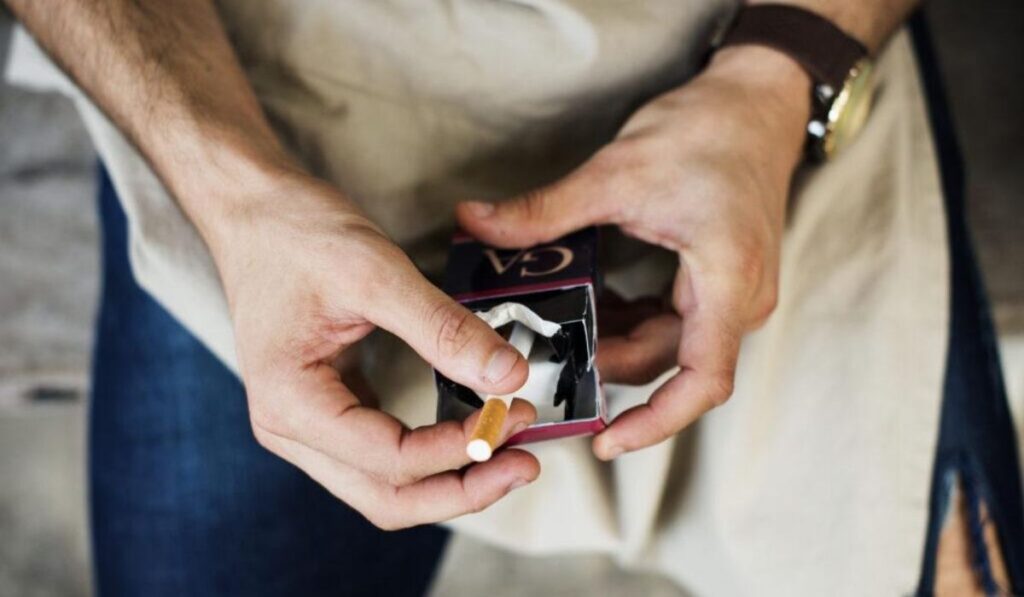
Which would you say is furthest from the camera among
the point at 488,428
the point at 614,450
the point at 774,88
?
the point at 774,88

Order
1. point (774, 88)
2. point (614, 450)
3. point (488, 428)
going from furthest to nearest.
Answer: point (774, 88) < point (614, 450) < point (488, 428)

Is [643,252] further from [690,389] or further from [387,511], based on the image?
[387,511]

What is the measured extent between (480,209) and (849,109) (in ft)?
0.95

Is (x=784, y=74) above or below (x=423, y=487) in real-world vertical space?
above

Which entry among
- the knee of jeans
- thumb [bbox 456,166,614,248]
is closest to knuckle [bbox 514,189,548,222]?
thumb [bbox 456,166,614,248]

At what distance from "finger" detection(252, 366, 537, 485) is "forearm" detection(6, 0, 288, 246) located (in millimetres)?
139

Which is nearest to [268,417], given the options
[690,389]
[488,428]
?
[488,428]

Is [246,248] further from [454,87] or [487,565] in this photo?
[487,565]

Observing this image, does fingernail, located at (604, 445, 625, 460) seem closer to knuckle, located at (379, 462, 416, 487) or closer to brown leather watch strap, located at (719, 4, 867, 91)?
knuckle, located at (379, 462, 416, 487)

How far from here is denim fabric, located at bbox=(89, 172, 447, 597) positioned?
2.35ft

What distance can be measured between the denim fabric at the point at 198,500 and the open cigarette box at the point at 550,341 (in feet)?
0.79

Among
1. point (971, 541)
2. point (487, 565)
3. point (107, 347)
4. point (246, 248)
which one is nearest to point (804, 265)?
point (971, 541)

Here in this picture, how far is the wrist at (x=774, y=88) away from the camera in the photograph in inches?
26.0

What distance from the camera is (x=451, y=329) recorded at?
47 cm
